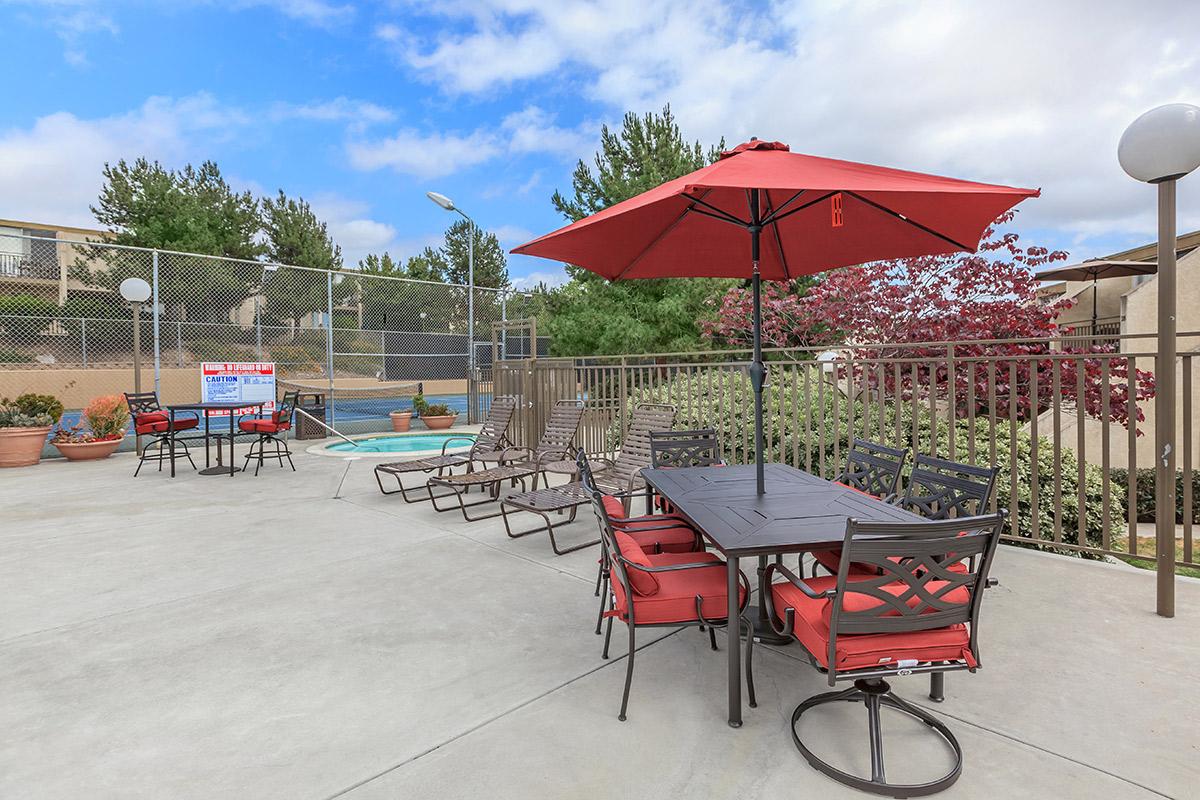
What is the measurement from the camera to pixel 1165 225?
2.99 m

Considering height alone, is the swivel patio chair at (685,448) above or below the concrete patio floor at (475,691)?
above

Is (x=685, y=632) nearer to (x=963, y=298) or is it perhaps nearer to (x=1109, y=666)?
(x=1109, y=666)

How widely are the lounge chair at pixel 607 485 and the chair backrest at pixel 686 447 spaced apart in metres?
0.29

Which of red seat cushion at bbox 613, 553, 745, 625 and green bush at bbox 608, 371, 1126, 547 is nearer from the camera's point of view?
red seat cushion at bbox 613, 553, 745, 625

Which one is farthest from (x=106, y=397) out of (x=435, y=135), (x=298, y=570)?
(x=435, y=135)

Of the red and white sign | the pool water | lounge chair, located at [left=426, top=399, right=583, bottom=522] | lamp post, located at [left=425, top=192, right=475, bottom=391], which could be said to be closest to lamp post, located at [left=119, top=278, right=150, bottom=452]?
the red and white sign

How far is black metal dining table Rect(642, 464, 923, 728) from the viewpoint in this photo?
2176mm

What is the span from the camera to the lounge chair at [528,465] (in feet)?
18.3

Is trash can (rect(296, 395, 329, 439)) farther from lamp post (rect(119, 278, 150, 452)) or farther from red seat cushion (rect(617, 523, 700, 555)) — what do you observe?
red seat cushion (rect(617, 523, 700, 555))

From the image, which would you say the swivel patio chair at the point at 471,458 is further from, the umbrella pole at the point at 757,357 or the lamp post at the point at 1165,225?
the lamp post at the point at 1165,225

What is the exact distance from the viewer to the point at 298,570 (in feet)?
13.1

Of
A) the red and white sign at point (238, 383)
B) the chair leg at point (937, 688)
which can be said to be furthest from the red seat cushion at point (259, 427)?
the chair leg at point (937, 688)

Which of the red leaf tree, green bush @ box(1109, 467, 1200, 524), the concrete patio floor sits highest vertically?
the red leaf tree

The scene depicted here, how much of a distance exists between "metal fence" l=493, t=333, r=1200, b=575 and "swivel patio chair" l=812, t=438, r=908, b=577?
28.6 inches
